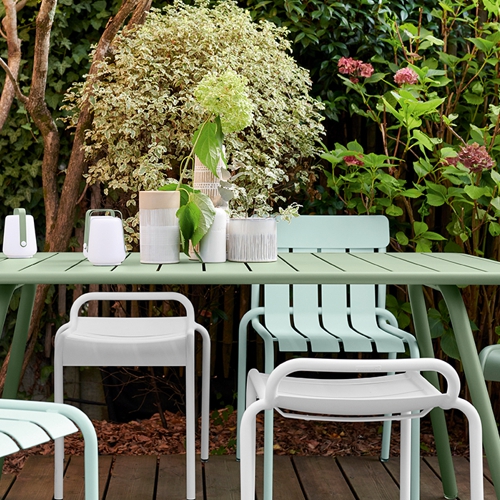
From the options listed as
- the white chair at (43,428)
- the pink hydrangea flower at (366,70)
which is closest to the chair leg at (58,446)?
the white chair at (43,428)

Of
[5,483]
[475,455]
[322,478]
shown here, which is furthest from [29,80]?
[475,455]

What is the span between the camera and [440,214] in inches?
129

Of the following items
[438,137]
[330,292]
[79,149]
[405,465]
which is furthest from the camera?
[79,149]

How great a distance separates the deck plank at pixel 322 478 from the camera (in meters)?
2.38

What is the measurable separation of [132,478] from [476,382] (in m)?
1.33

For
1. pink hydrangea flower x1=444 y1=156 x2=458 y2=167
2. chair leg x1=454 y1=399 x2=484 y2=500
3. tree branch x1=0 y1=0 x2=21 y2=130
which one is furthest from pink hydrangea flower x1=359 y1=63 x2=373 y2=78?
chair leg x1=454 y1=399 x2=484 y2=500

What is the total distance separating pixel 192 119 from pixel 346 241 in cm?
76

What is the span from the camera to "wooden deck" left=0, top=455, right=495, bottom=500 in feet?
7.75

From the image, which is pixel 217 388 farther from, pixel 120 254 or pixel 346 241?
pixel 120 254

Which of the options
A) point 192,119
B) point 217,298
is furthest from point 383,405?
point 217,298

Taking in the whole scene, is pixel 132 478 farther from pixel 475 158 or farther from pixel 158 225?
pixel 475 158

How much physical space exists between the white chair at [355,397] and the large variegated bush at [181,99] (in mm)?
1230

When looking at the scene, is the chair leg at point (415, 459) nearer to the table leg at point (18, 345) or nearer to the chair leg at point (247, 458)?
the chair leg at point (247, 458)

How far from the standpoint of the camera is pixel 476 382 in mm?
1778
